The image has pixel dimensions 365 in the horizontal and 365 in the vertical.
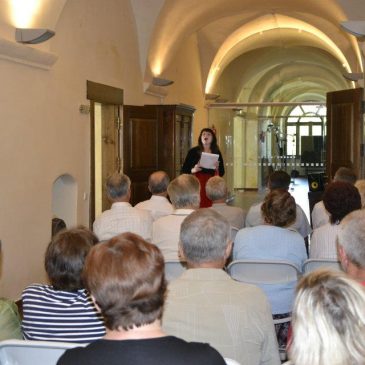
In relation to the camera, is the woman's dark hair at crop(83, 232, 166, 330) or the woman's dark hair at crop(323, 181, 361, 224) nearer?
the woman's dark hair at crop(83, 232, 166, 330)

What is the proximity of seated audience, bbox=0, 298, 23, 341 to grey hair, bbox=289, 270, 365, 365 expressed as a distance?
5.09ft

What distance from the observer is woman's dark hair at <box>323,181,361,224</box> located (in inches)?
199

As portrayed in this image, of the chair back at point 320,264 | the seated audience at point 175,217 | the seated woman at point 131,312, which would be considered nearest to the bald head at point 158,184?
the seated audience at point 175,217

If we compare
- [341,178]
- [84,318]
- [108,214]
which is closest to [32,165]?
[108,214]

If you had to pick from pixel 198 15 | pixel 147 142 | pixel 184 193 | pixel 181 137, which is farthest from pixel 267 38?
pixel 184 193

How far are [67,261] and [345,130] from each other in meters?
8.30

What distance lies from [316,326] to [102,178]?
29.4ft

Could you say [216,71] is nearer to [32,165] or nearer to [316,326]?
[32,165]

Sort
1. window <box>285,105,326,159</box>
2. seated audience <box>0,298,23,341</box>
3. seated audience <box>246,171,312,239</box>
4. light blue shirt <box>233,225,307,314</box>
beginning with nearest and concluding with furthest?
seated audience <box>0,298,23,341</box>
light blue shirt <box>233,225,307,314</box>
seated audience <box>246,171,312,239</box>
window <box>285,105,326,159</box>

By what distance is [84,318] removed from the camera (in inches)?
126

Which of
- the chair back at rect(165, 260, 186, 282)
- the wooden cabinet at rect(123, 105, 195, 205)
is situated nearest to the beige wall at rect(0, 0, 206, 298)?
the wooden cabinet at rect(123, 105, 195, 205)

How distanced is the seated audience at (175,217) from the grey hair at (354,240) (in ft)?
6.55

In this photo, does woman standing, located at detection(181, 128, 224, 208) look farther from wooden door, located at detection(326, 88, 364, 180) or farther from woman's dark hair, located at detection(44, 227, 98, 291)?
woman's dark hair, located at detection(44, 227, 98, 291)

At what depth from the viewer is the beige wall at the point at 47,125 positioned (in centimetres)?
701
